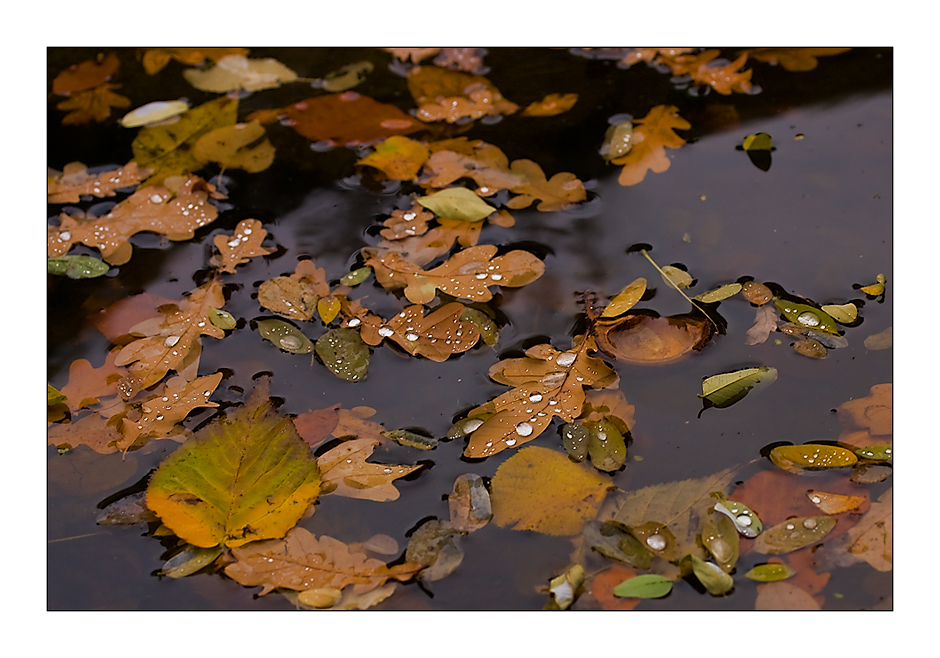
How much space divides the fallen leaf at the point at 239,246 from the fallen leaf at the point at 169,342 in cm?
8

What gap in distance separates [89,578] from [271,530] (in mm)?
342

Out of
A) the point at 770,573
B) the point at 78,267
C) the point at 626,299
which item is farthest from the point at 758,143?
the point at 78,267

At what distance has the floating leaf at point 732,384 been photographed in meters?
1.26

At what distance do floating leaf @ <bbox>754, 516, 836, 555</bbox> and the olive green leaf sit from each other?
32.2 inches

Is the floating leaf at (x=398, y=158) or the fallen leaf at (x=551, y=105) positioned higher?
the fallen leaf at (x=551, y=105)

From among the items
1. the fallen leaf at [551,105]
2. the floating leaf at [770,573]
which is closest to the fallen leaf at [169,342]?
the fallen leaf at [551,105]

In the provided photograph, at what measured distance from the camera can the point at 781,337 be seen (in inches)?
52.3

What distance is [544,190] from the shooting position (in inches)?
61.6

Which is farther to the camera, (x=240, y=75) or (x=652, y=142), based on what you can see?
(x=240, y=75)

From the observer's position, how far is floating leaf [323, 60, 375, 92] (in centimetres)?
177

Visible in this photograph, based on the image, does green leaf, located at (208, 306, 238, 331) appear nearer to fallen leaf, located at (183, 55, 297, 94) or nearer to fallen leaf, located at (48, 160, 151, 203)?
fallen leaf, located at (48, 160, 151, 203)

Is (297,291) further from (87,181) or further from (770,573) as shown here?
(770,573)

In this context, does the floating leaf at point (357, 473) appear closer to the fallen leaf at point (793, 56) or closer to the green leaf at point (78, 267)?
the green leaf at point (78, 267)

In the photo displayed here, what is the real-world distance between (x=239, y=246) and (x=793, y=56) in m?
1.55
